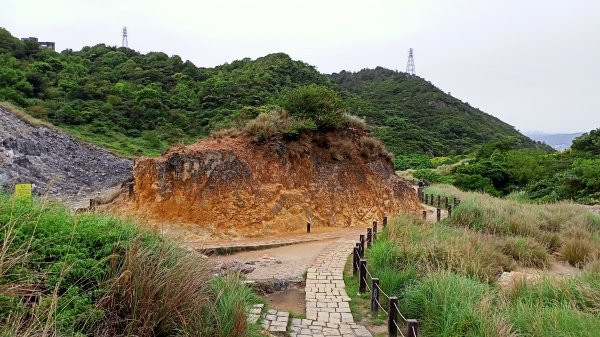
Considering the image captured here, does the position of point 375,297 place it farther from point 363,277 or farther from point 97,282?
point 97,282

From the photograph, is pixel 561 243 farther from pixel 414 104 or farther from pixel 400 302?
pixel 414 104

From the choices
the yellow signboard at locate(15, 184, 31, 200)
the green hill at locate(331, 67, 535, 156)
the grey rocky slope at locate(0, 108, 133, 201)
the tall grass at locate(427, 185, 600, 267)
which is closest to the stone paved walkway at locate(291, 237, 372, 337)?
the yellow signboard at locate(15, 184, 31, 200)

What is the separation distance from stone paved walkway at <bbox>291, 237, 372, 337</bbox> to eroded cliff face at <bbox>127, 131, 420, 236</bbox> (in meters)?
4.23

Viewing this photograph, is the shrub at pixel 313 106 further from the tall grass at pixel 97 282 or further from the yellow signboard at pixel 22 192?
the tall grass at pixel 97 282

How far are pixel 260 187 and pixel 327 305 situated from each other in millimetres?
8072

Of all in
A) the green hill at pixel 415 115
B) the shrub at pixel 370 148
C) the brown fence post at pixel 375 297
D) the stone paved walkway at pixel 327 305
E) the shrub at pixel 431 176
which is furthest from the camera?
the green hill at pixel 415 115

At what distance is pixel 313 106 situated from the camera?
58.4 feet

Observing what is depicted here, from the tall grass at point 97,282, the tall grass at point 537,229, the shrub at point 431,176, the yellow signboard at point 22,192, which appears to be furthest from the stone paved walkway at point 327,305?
the shrub at point 431,176

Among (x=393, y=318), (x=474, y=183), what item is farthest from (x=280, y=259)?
(x=474, y=183)

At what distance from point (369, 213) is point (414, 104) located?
57494 mm

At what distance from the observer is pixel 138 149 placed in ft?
127

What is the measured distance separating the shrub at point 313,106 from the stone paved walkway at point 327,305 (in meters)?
7.56

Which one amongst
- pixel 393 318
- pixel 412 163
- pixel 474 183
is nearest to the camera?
pixel 393 318

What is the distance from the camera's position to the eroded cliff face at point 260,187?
14250mm
